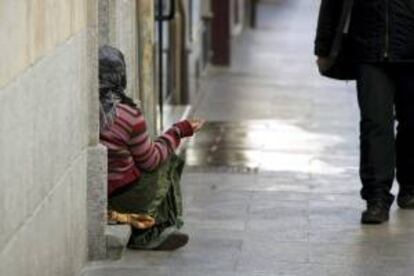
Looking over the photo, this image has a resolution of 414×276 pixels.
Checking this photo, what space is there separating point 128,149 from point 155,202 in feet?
1.11

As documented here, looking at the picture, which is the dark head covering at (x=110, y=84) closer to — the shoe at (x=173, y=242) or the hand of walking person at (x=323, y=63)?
the shoe at (x=173, y=242)

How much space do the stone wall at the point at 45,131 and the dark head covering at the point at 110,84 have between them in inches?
11.0

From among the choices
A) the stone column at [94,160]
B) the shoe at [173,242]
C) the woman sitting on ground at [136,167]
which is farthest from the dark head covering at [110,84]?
the shoe at [173,242]

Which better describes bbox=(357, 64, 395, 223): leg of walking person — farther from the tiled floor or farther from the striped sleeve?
the striped sleeve

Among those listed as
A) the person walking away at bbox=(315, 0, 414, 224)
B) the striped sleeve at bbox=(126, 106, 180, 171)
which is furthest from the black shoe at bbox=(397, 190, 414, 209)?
the striped sleeve at bbox=(126, 106, 180, 171)

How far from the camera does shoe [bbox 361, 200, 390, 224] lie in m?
8.16

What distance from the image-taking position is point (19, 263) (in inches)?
201

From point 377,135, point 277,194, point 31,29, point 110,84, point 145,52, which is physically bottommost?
point 277,194

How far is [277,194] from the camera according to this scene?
9.34 meters

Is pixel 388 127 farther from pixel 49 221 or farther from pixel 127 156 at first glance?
pixel 49 221

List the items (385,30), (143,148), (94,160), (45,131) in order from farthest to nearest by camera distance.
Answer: (385,30), (143,148), (94,160), (45,131)

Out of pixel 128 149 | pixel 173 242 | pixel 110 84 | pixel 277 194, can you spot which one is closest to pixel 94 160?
pixel 128 149

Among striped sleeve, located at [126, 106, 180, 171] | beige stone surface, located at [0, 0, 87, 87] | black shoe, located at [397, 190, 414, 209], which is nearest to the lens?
beige stone surface, located at [0, 0, 87, 87]

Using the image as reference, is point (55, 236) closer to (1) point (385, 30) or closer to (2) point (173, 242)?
(2) point (173, 242)
